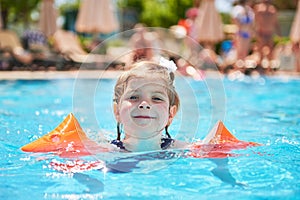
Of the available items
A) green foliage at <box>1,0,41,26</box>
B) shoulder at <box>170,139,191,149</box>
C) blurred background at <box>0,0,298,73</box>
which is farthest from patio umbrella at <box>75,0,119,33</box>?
green foliage at <box>1,0,41,26</box>

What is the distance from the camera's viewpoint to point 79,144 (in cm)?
347

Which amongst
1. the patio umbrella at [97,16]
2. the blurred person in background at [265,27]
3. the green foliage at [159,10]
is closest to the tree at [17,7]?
the green foliage at [159,10]

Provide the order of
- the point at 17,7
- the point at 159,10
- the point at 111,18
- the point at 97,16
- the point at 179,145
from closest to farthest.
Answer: the point at 179,145
the point at 97,16
the point at 111,18
the point at 17,7
the point at 159,10

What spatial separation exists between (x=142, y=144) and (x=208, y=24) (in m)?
10.5

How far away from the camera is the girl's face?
2.97 metres

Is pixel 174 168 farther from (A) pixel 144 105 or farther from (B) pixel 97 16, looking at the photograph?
(B) pixel 97 16

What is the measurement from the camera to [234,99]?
8.27m

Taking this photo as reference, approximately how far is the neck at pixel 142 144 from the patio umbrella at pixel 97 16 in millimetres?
10594

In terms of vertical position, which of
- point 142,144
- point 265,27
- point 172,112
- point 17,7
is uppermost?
point 17,7

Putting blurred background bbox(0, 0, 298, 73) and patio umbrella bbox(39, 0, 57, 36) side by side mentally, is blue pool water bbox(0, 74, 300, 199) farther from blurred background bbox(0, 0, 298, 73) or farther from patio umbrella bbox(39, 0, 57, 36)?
patio umbrella bbox(39, 0, 57, 36)

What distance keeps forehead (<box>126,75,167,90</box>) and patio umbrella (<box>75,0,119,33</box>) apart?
1074cm

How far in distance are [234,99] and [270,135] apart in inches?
140

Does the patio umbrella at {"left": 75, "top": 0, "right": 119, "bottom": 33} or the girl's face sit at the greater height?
the patio umbrella at {"left": 75, "top": 0, "right": 119, "bottom": 33}

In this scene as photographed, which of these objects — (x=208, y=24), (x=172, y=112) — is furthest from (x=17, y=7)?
(x=172, y=112)
